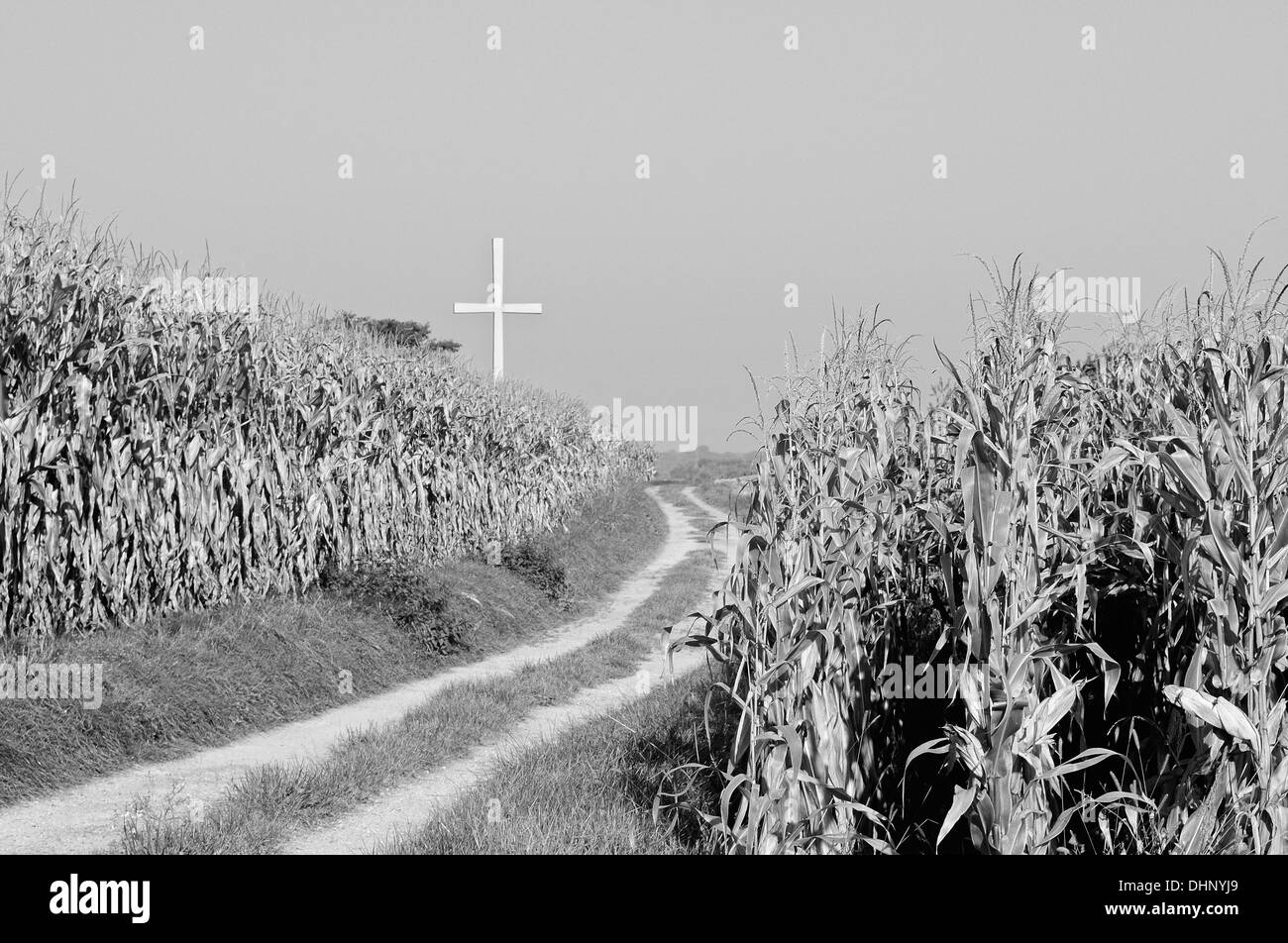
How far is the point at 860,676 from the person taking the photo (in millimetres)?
5004

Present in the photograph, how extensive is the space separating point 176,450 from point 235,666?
2.40m

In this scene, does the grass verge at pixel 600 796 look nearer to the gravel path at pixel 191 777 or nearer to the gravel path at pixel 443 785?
the gravel path at pixel 443 785

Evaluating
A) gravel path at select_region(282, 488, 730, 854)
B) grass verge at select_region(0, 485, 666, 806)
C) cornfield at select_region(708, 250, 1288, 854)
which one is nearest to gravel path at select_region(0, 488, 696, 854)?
grass verge at select_region(0, 485, 666, 806)

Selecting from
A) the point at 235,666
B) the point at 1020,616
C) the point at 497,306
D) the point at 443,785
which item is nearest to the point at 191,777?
the point at 443,785

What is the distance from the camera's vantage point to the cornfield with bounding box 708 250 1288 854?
13.7 feet

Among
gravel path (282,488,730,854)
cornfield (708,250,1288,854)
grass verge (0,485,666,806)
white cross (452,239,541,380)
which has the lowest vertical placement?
gravel path (282,488,730,854)

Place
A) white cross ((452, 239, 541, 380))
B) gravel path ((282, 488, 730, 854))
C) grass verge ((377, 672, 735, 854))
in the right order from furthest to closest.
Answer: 1. white cross ((452, 239, 541, 380))
2. gravel path ((282, 488, 730, 854))
3. grass verge ((377, 672, 735, 854))

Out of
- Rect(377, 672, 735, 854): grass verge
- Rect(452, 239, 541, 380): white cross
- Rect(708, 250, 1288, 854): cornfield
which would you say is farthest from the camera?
Rect(452, 239, 541, 380): white cross

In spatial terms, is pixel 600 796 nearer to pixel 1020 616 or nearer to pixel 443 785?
pixel 443 785

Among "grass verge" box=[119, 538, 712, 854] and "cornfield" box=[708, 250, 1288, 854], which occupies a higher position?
"cornfield" box=[708, 250, 1288, 854]

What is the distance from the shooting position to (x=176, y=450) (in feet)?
33.6

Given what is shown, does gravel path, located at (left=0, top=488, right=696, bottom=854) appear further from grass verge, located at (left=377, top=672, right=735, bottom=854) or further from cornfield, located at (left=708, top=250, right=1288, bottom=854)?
cornfield, located at (left=708, top=250, right=1288, bottom=854)

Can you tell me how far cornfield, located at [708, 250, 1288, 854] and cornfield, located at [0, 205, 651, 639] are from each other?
6.32 metres
